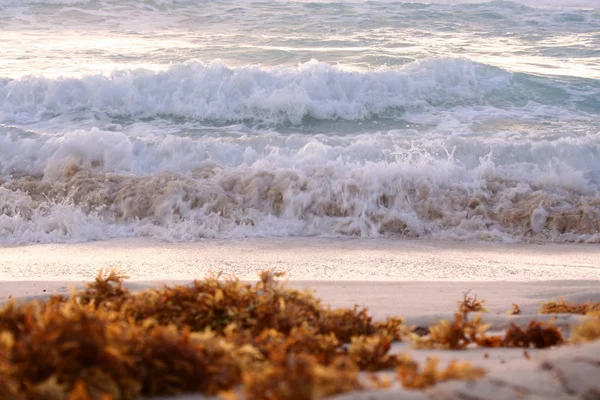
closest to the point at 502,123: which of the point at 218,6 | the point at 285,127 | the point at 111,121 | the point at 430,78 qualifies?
the point at 430,78

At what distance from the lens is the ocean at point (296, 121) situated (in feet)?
23.1

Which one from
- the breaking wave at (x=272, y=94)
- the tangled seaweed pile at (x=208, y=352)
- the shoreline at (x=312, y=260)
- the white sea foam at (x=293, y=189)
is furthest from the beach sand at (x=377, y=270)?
the breaking wave at (x=272, y=94)

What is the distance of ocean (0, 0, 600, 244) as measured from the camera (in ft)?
23.1

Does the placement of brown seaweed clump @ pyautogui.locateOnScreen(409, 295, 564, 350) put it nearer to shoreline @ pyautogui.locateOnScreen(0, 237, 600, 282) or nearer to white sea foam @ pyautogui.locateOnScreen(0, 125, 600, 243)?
shoreline @ pyautogui.locateOnScreen(0, 237, 600, 282)

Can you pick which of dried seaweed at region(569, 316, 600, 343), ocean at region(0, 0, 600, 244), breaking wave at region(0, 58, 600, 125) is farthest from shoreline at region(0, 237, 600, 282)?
breaking wave at region(0, 58, 600, 125)

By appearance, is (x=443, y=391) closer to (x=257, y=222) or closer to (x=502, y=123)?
(x=257, y=222)

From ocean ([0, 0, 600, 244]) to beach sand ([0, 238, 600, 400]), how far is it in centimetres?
44

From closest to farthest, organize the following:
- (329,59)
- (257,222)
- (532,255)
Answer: (532,255)
(257,222)
(329,59)

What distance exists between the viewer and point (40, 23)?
2009 centimetres

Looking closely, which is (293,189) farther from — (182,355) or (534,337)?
(182,355)

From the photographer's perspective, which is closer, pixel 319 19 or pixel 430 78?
pixel 430 78

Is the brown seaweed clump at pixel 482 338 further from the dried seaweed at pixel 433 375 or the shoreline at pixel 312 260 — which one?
the shoreline at pixel 312 260

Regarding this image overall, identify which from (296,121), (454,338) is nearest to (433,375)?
(454,338)

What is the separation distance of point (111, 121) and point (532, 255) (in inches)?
313
